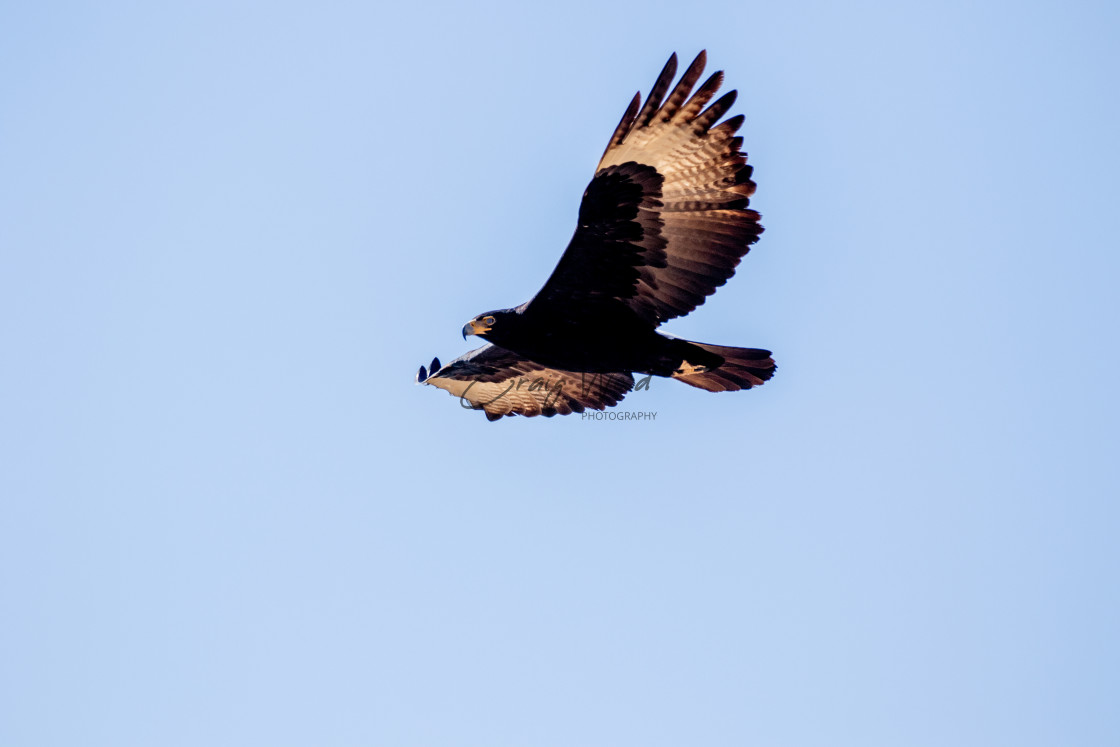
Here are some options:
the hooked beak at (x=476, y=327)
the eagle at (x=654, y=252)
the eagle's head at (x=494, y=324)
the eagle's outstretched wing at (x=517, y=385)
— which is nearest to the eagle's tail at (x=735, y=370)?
the eagle at (x=654, y=252)

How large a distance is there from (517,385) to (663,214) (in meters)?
3.49

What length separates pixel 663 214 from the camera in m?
9.69

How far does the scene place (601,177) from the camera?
30.5ft

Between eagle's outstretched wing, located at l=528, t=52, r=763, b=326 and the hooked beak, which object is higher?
eagle's outstretched wing, located at l=528, t=52, r=763, b=326

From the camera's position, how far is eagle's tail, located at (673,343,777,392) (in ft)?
34.2

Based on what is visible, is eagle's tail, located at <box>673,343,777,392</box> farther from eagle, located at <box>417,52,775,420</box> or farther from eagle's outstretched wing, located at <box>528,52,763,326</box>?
eagle's outstretched wing, located at <box>528,52,763,326</box>

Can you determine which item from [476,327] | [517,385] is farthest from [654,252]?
[517,385]

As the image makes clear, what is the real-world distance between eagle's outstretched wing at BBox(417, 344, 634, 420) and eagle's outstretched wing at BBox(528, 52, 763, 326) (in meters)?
1.91

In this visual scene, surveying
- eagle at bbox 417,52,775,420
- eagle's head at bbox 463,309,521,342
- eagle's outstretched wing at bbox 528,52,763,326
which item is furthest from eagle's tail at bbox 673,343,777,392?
eagle's head at bbox 463,309,521,342

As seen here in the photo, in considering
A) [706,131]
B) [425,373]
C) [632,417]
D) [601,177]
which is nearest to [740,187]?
[706,131]

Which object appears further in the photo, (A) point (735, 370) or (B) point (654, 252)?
(A) point (735, 370)

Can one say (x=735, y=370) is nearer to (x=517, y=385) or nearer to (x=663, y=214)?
(x=663, y=214)

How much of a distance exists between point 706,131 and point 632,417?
3.51 metres

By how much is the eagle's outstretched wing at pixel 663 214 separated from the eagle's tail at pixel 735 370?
0.69 metres
